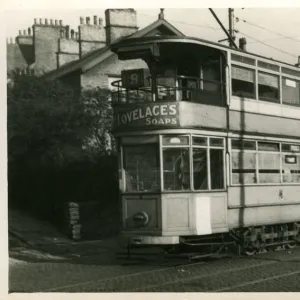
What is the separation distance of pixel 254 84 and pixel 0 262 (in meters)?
6.43

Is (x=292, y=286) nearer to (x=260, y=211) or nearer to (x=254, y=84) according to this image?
(x=260, y=211)

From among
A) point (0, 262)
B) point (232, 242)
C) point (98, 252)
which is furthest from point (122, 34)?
point (0, 262)

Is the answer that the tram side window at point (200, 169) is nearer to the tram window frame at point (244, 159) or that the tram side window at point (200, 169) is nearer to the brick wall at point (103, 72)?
the tram window frame at point (244, 159)

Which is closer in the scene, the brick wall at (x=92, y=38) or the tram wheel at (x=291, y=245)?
the tram wheel at (x=291, y=245)


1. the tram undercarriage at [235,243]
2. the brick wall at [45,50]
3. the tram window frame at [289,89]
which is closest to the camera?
the tram undercarriage at [235,243]

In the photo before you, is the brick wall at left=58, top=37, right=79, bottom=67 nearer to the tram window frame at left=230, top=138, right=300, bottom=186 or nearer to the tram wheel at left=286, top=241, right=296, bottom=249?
the tram window frame at left=230, top=138, right=300, bottom=186

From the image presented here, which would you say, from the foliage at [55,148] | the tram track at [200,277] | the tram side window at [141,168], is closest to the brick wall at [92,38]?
the foliage at [55,148]

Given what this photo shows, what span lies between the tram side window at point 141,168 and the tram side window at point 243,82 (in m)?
2.30

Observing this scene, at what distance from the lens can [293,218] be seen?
15078mm

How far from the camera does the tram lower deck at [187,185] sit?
1266 cm

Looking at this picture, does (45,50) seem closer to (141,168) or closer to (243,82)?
(243,82)

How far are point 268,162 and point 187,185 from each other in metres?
2.35

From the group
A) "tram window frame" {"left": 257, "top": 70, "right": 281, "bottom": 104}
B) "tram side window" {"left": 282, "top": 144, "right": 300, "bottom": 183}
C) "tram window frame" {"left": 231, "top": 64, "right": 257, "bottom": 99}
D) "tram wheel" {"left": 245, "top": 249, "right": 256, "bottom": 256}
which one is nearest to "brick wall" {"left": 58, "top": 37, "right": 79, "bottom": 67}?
"tram window frame" {"left": 257, "top": 70, "right": 281, "bottom": 104}

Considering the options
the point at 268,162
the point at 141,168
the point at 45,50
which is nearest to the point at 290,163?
the point at 268,162
